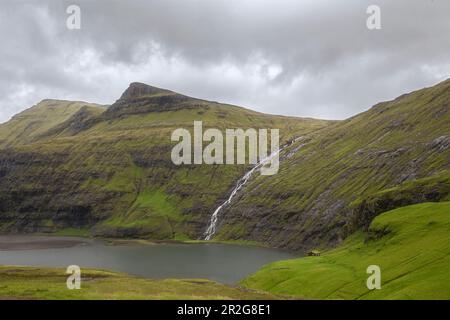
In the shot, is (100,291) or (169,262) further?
(169,262)

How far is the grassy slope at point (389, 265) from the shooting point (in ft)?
214

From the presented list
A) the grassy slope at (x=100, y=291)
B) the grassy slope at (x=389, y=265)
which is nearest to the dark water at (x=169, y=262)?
the grassy slope at (x=389, y=265)

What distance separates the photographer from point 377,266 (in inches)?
3110

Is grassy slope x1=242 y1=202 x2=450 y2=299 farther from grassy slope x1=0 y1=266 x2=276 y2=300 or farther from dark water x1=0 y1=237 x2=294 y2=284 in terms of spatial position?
dark water x1=0 y1=237 x2=294 y2=284

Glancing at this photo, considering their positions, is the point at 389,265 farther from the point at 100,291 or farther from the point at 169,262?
the point at 169,262

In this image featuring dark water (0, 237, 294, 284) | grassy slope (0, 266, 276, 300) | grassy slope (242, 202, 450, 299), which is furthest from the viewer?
dark water (0, 237, 294, 284)

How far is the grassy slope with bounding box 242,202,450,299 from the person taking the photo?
65188 millimetres

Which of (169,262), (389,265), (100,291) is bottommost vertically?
(169,262)

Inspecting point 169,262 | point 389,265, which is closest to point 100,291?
point 389,265

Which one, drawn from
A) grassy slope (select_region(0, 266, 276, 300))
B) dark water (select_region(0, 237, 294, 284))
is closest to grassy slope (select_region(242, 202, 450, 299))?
grassy slope (select_region(0, 266, 276, 300))

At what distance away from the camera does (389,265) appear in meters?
77.9

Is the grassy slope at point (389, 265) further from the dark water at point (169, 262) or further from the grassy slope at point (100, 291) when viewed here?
the dark water at point (169, 262)
